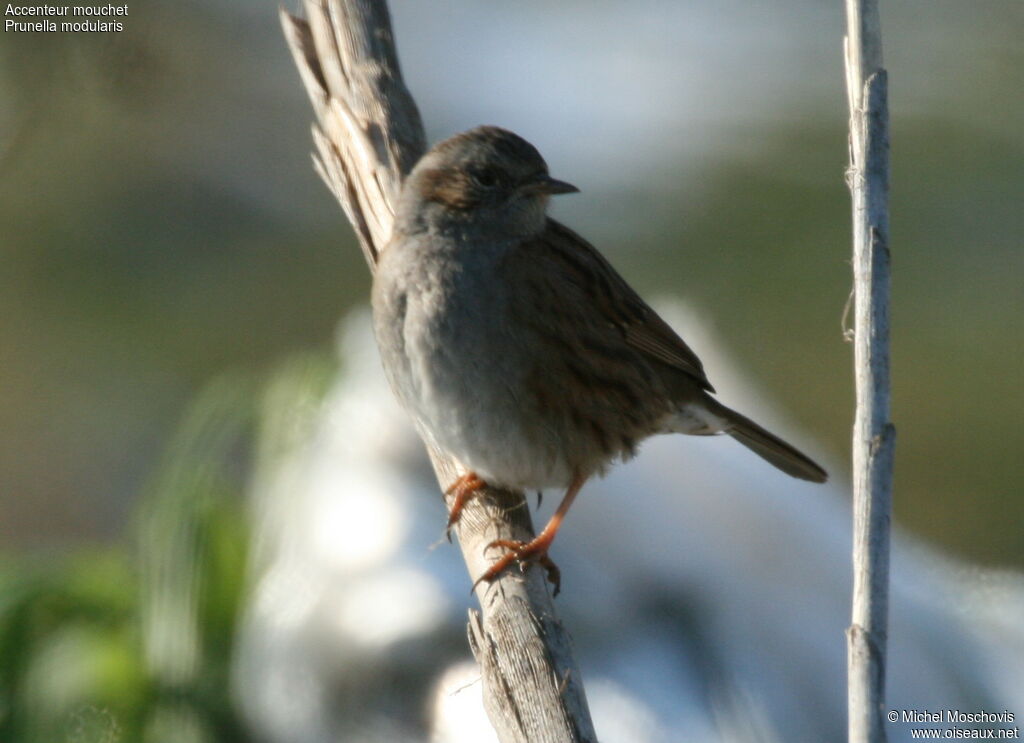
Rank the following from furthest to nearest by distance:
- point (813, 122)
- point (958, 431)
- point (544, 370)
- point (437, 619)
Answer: point (813, 122)
point (958, 431)
point (437, 619)
point (544, 370)

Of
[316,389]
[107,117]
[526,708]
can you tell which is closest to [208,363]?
[107,117]

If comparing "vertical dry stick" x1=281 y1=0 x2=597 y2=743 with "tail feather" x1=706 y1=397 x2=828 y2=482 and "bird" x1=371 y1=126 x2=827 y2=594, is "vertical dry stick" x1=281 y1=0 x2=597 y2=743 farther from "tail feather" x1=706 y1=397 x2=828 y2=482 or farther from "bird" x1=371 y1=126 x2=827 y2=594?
"tail feather" x1=706 y1=397 x2=828 y2=482

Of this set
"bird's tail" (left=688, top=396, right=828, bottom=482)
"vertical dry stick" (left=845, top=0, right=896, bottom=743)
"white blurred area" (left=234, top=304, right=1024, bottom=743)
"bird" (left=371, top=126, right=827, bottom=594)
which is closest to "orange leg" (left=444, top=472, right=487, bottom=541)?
"bird" (left=371, top=126, right=827, bottom=594)

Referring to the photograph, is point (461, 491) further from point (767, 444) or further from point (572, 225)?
point (572, 225)

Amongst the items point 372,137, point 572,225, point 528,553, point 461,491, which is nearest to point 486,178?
point 372,137

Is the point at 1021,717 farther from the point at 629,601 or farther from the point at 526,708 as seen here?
the point at 526,708
